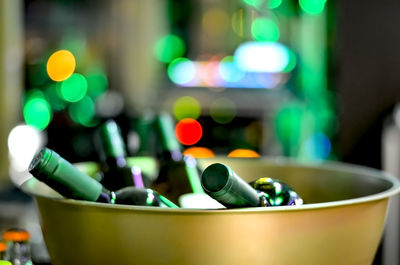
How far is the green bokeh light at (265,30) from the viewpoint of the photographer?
3979 mm

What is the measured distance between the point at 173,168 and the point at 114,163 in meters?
0.07

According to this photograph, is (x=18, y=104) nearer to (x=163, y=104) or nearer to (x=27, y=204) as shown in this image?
(x=163, y=104)

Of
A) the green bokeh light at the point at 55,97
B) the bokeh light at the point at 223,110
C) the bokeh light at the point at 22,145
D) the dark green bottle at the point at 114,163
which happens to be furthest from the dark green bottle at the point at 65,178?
the green bokeh light at the point at 55,97

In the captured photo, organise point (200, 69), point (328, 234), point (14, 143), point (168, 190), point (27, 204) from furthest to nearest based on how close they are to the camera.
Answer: point (200, 69) < point (14, 143) < point (27, 204) < point (168, 190) < point (328, 234)

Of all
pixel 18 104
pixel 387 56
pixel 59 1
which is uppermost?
pixel 59 1

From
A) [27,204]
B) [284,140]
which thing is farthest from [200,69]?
[27,204]

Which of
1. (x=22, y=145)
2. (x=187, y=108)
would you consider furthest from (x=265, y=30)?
(x=22, y=145)

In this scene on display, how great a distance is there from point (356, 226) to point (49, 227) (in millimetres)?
235

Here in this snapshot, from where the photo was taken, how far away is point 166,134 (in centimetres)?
82

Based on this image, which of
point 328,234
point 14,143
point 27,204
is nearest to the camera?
point 328,234

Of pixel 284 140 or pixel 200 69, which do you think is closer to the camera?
pixel 284 140

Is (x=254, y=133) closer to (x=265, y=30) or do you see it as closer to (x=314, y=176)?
(x=265, y=30)

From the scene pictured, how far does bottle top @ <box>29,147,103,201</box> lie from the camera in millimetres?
479

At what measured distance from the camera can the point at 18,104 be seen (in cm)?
361
